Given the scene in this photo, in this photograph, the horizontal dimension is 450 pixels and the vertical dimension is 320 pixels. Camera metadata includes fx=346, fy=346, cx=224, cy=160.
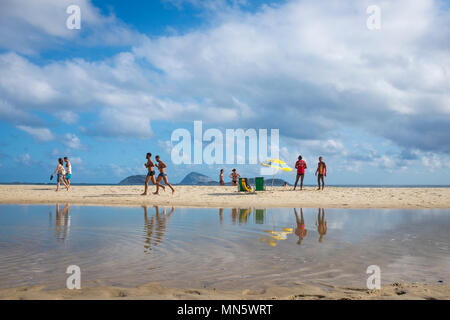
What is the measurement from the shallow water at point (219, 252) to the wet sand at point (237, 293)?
11.0 inches

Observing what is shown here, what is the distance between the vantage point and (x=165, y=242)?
7664 mm

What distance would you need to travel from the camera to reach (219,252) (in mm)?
6762

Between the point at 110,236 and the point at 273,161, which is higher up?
the point at 273,161

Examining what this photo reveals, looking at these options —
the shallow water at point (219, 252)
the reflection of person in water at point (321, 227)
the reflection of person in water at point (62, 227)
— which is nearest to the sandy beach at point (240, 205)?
the shallow water at point (219, 252)

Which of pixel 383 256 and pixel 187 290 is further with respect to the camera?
pixel 383 256

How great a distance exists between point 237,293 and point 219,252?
8.12 ft

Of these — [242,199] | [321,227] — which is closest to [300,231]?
[321,227]

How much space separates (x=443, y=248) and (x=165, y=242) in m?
5.85

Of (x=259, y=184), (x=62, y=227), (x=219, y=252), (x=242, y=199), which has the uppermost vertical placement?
(x=259, y=184)

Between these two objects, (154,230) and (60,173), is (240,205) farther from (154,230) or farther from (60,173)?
(60,173)

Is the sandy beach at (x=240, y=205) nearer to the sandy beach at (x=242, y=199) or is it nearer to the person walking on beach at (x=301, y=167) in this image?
the sandy beach at (x=242, y=199)

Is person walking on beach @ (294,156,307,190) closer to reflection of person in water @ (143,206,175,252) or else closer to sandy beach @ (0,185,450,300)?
sandy beach @ (0,185,450,300)
